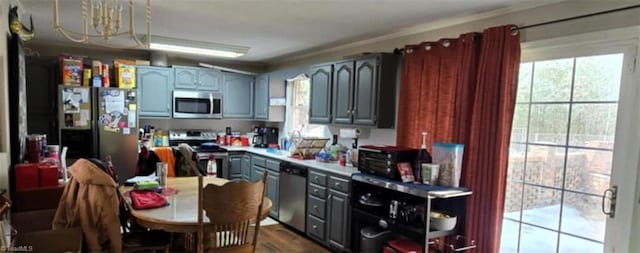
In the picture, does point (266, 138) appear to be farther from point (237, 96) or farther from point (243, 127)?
point (237, 96)

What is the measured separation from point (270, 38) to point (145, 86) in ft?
7.18

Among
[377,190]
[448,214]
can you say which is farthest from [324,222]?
[448,214]

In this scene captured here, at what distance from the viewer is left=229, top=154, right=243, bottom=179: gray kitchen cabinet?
17.5 feet

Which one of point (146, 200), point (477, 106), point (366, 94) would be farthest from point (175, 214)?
point (477, 106)

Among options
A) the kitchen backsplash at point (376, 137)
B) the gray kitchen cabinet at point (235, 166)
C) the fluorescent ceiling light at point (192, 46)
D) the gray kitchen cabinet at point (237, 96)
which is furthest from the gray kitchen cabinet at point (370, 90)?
the gray kitchen cabinet at point (237, 96)

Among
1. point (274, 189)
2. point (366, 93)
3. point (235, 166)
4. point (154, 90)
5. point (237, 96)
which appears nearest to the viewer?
point (366, 93)

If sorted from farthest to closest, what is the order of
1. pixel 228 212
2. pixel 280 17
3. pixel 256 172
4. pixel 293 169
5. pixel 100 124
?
pixel 256 172, pixel 100 124, pixel 293 169, pixel 280 17, pixel 228 212

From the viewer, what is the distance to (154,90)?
5230mm

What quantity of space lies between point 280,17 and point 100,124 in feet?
9.35

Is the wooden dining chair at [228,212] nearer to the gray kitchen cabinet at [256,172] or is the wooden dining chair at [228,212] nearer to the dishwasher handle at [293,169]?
the dishwasher handle at [293,169]

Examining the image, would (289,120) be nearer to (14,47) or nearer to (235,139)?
(235,139)

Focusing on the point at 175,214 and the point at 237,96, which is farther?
the point at 237,96

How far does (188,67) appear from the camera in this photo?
217 inches

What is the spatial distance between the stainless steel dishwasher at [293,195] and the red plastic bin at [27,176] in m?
2.35
